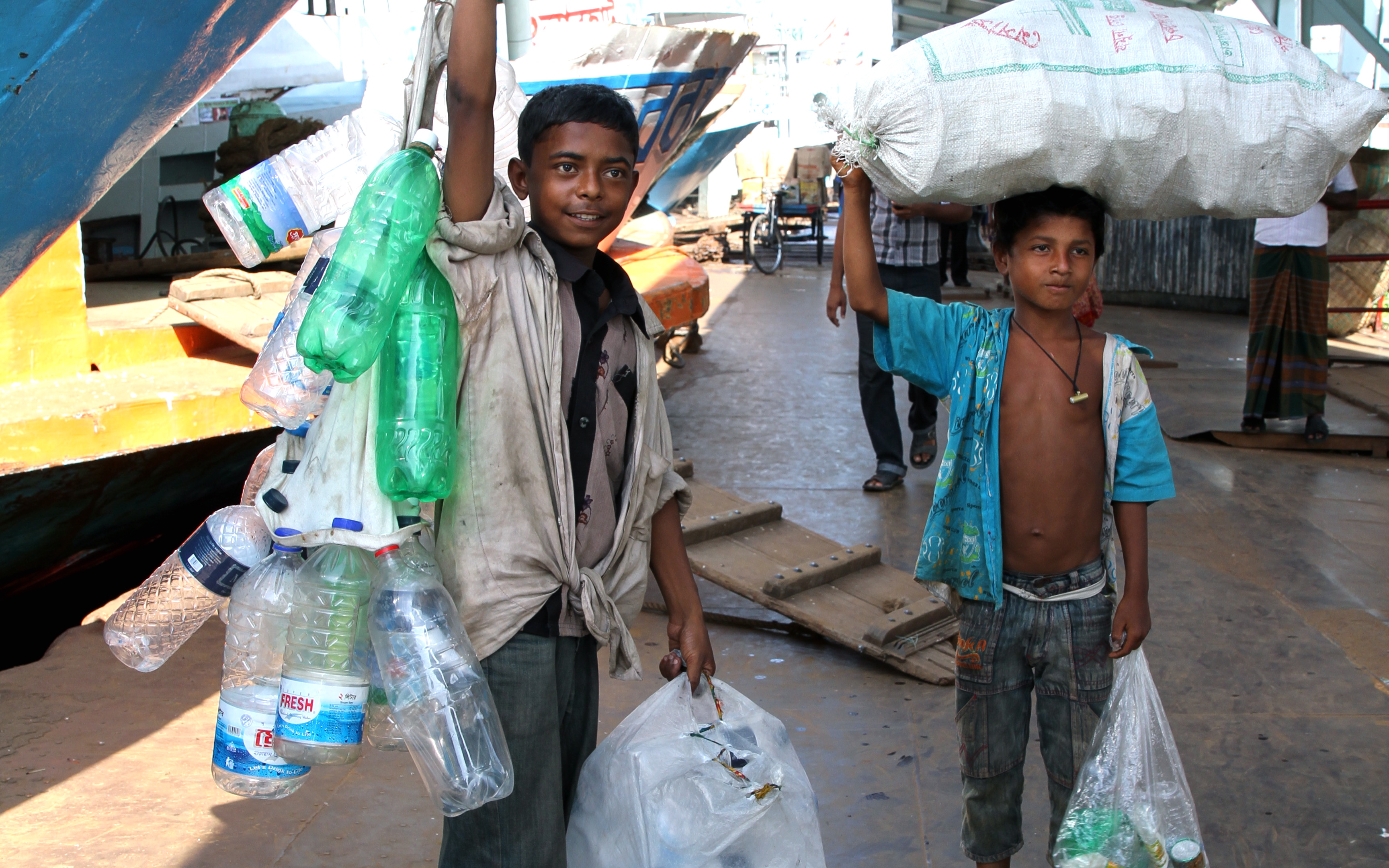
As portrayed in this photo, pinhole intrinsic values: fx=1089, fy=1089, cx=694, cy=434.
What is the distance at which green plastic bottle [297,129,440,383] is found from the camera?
4.42 ft

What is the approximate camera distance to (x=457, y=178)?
57.6 inches

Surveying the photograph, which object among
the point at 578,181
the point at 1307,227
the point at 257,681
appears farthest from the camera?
the point at 1307,227

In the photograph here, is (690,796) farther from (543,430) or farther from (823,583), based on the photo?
(823,583)

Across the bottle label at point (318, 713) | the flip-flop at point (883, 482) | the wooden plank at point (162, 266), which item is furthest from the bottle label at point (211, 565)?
the wooden plank at point (162, 266)

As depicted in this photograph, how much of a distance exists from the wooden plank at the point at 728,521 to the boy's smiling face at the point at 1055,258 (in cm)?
193

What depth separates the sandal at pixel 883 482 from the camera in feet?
16.7

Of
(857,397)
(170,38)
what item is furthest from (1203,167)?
(857,397)

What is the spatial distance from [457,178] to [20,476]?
2735 mm

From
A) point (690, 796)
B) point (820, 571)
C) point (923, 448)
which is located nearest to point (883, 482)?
point (923, 448)

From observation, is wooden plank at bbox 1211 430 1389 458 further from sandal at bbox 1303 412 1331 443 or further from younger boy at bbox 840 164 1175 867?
younger boy at bbox 840 164 1175 867

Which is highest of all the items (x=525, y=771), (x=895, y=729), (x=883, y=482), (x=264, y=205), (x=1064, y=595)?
(x=264, y=205)

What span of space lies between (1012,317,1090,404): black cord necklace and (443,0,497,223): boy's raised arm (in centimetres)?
114

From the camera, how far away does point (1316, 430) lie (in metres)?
5.87

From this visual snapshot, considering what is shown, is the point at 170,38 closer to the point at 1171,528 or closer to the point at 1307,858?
the point at 1307,858
